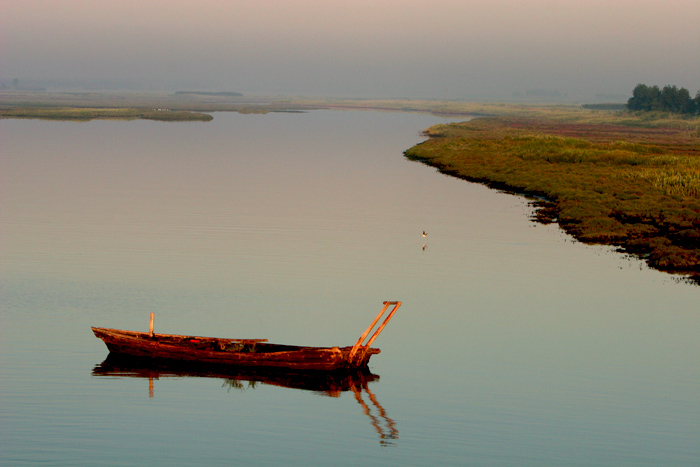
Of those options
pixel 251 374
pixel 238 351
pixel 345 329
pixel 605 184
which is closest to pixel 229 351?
pixel 238 351

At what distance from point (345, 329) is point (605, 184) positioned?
51.5 m

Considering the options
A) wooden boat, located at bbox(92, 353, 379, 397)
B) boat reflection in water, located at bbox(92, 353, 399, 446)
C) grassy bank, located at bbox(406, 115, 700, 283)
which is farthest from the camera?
grassy bank, located at bbox(406, 115, 700, 283)

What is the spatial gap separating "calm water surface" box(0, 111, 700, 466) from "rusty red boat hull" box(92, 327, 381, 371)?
85 cm

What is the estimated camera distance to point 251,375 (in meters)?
28.4

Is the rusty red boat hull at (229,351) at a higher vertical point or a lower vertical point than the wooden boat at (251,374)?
higher

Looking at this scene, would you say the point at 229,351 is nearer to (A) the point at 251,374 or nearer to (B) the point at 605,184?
(A) the point at 251,374

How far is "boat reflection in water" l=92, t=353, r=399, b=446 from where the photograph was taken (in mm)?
27594

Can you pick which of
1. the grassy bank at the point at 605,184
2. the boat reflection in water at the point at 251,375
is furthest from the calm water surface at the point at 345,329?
the grassy bank at the point at 605,184

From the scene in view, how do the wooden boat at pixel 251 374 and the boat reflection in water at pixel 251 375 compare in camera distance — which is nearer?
the boat reflection in water at pixel 251 375

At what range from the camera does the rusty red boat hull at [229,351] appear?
91.1 ft

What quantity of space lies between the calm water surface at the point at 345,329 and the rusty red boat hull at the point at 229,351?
85cm

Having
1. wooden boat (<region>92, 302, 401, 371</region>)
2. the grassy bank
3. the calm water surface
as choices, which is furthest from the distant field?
wooden boat (<region>92, 302, 401, 371</region>)

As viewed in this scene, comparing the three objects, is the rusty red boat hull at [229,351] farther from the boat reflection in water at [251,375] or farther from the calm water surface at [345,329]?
the calm water surface at [345,329]

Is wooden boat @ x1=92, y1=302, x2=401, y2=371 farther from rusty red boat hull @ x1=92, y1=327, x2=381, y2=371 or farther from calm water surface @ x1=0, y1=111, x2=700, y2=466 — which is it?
calm water surface @ x1=0, y1=111, x2=700, y2=466
